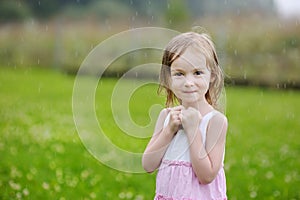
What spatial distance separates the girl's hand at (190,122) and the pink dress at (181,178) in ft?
0.20

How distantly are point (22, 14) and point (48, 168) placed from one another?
21.6m

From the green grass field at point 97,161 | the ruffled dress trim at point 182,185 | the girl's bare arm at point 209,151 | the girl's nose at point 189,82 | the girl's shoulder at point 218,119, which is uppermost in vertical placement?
the girl's nose at point 189,82

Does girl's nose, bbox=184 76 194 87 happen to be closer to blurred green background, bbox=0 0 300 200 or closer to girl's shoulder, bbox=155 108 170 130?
girl's shoulder, bbox=155 108 170 130

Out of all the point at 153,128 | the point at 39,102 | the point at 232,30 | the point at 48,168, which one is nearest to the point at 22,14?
the point at 232,30

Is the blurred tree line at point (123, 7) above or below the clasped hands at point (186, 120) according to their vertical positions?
below

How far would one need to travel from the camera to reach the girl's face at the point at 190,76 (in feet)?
9.27

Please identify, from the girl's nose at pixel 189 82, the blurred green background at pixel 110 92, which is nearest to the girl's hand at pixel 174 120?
the girl's nose at pixel 189 82

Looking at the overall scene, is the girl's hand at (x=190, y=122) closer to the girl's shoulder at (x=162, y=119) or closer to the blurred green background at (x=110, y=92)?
the girl's shoulder at (x=162, y=119)

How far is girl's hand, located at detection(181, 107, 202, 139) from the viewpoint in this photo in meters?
2.82

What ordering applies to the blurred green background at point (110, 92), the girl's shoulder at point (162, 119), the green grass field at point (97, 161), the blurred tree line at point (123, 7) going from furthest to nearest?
the blurred tree line at point (123, 7) → the blurred green background at point (110, 92) → the green grass field at point (97, 161) → the girl's shoulder at point (162, 119)

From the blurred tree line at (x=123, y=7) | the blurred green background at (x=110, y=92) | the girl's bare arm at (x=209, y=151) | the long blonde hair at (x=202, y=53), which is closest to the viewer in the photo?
the girl's bare arm at (x=209, y=151)

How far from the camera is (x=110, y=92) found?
44.3 ft

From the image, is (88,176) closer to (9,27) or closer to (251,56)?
(251,56)

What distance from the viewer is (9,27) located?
22.5m
